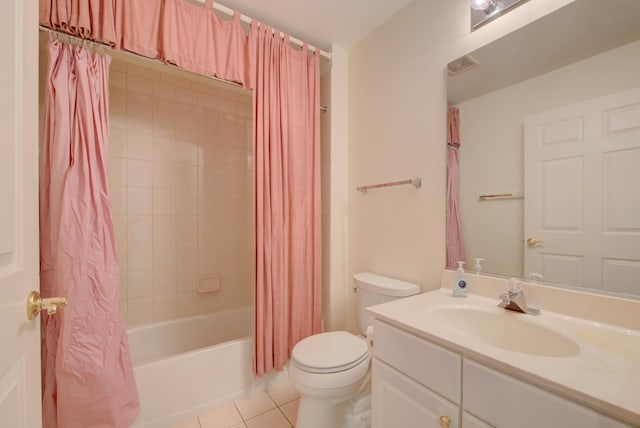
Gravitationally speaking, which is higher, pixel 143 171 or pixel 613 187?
pixel 143 171

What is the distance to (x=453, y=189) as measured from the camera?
133 cm

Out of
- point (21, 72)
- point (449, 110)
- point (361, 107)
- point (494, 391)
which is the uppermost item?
point (361, 107)

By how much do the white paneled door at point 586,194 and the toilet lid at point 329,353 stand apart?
33.4 inches

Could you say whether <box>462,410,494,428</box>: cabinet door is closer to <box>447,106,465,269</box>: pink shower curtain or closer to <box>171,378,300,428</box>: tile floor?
<box>447,106,465,269</box>: pink shower curtain

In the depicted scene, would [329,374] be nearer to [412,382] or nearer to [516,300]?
[412,382]

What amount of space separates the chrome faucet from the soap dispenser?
17 cm

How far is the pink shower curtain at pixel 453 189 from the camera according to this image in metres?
1.32

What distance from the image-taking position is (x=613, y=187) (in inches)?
34.2

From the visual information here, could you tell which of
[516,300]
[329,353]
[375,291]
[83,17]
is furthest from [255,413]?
[83,17]

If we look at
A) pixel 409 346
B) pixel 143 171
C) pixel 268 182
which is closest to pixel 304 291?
pixel 268 182

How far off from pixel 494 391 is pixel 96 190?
165cm

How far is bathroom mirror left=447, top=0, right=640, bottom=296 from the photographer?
852 mm

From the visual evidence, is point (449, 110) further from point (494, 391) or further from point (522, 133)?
point (494, 391)

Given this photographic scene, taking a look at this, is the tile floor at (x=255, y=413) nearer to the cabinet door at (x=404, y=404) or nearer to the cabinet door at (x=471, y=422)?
the cabinet door at (x=404, y=404)
